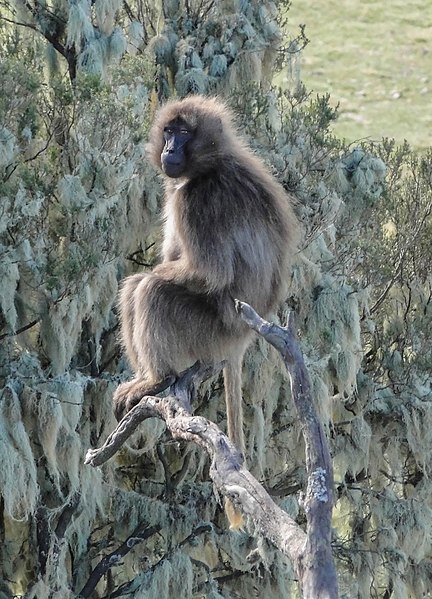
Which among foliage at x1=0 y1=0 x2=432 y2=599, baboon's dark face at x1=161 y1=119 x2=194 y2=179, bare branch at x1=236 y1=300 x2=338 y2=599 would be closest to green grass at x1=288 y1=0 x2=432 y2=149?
foliage at x1=0 y1=0 x2=432 y2=599

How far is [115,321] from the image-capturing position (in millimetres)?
11227

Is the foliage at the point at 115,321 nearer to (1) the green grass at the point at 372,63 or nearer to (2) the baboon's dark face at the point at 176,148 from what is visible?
(2) the baboon's dark face at the point at 176,148

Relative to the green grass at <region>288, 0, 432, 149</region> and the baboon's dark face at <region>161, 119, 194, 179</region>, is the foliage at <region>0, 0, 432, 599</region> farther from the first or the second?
the green grass at <region>288, 0, 432, 149</region>

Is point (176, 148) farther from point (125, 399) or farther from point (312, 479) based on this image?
point (312, 479)

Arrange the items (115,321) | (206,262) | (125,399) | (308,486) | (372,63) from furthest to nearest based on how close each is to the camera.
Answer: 1. (372,63)
2. (115,321)
3. (125,399)
4. (206,262)
5. (308,486)

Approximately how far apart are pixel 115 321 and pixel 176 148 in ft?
16.5

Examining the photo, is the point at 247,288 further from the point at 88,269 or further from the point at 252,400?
the point at 252,400

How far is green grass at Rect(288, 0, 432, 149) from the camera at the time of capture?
29234 mm

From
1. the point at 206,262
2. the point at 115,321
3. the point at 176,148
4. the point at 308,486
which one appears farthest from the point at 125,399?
the point at 115,321

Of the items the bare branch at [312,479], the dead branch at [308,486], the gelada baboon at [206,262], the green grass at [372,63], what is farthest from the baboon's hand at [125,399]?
the green grass at [372,63]

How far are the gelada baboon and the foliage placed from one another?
3294 mm

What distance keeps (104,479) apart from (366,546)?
124 inches

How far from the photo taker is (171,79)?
41.1ft

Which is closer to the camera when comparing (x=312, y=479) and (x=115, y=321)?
(x=312, y=479)
